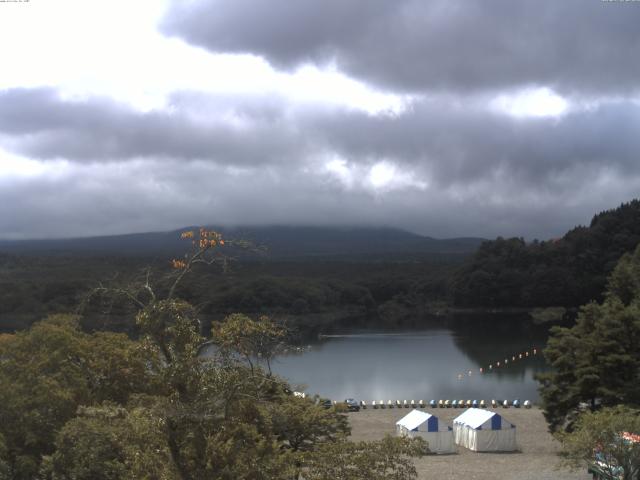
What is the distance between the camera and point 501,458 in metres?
24.6

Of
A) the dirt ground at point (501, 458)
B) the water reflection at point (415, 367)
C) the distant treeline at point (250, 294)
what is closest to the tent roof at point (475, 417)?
the dirt ground at point (501, 458)

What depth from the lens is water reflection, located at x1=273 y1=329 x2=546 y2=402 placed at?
146 feet

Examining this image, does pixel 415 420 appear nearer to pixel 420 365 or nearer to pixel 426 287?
pixel 420 365

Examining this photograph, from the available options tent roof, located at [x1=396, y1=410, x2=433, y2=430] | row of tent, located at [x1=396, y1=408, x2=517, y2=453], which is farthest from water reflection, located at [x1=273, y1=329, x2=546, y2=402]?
row of tent, located at [x1=396, y1=408, x2=517, y2=453]

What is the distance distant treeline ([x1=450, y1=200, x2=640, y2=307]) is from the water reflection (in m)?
23.7

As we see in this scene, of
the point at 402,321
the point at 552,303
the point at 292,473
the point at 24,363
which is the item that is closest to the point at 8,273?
the point at 402,321

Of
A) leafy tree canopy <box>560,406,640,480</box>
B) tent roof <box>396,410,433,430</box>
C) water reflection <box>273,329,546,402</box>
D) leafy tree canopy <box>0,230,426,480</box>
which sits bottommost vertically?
water reflection <box>273,329,546,402</box>

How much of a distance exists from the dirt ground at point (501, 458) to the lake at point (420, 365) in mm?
5800

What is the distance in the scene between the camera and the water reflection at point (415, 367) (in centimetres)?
4444

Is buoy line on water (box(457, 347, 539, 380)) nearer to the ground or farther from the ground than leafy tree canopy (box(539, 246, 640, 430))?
nearer to the ground

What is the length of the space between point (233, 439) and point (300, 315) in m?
81.3

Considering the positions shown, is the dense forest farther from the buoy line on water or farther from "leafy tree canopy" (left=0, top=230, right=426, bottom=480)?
"leafy tree canopy" (left=0, top=230, right=426, bottom=480)

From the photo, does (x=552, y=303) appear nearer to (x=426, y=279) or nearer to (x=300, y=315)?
(x=426, y=279)

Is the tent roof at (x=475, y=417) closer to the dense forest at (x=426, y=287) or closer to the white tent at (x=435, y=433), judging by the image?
the white tent at (x=435, y=433)
